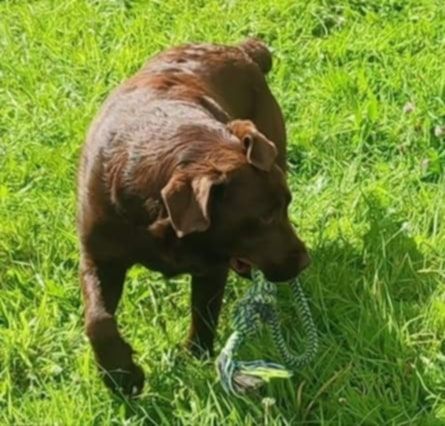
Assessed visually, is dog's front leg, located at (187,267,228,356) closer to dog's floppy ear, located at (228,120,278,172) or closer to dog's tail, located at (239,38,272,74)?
dog's floppy ear, located at (228,120,278,172)

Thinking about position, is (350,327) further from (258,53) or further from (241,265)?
(258,53)

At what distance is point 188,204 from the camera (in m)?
3.35

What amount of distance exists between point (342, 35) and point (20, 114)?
4.98ft

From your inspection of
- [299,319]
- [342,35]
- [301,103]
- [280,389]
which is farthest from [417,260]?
[342,35]

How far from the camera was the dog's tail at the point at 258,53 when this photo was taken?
4.64m

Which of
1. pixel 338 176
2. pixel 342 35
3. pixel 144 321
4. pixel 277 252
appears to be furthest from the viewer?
pixel 342 35

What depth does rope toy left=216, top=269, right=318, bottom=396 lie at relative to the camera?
376 centimetres

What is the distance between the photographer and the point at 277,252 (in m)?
3.63

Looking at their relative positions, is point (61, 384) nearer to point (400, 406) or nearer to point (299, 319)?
point (299, 319)

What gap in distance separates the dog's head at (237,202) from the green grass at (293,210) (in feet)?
1.64

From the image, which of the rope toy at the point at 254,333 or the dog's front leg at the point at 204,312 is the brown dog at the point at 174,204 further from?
the rope toy at the point at 254,333

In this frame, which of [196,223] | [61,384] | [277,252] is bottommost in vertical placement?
[61,384]

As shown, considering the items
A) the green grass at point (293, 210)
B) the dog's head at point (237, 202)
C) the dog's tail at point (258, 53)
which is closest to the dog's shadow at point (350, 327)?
the green grass at point (293, 210)

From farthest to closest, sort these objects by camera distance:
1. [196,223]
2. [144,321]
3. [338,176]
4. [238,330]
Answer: [338,176] < [144,321] < [238,330] < [196,223]
